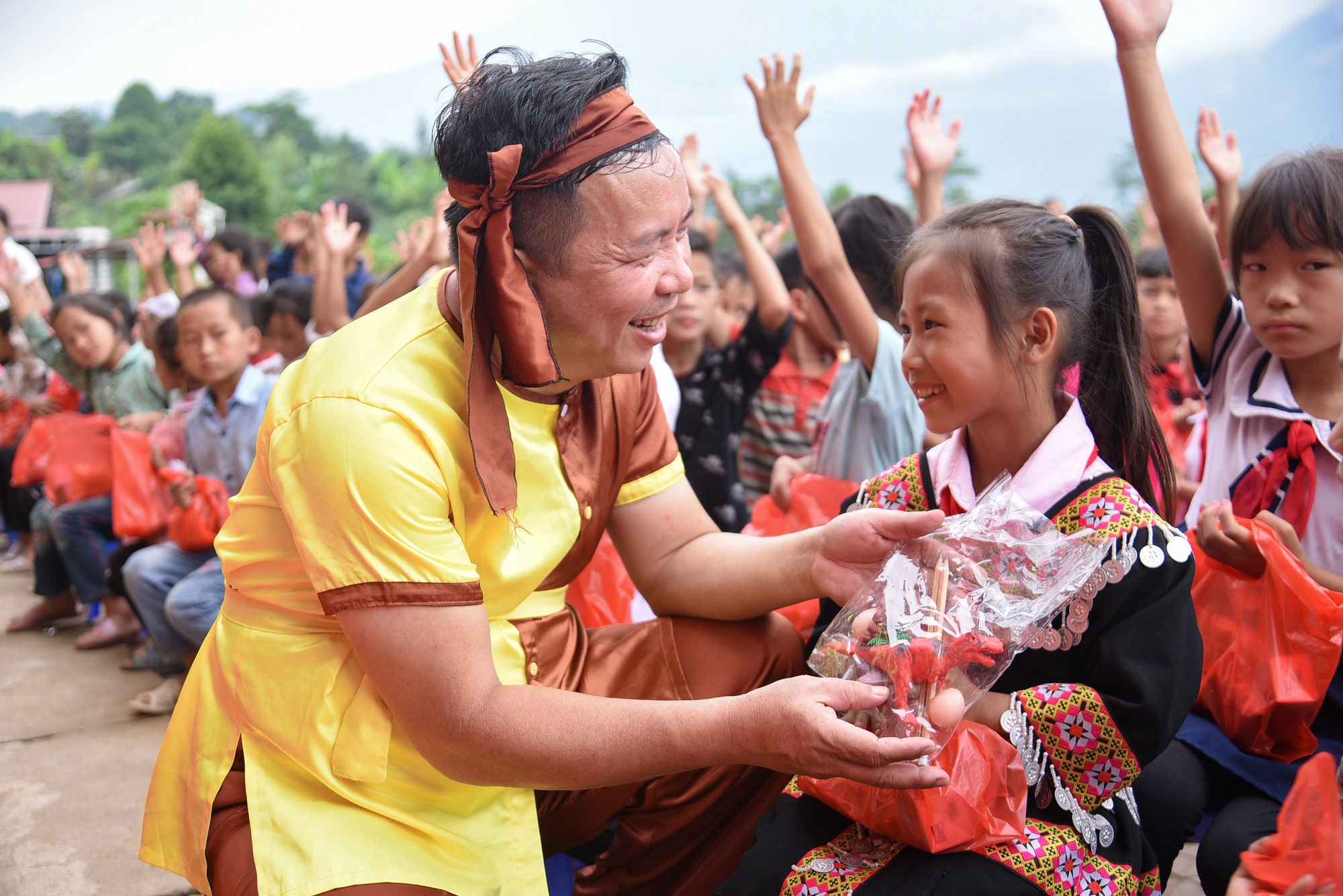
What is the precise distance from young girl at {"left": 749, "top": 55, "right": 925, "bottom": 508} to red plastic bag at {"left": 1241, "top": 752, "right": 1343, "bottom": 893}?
164 centimetres

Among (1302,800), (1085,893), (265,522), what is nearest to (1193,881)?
(1085,893)

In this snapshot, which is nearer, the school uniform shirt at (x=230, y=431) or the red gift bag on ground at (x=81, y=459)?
the school uniform shirt at (x=230, y=431)

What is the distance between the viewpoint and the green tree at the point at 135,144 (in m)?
64.0

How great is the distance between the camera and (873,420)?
284 centimetres

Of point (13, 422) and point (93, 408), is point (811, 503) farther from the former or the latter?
point (13, 422)

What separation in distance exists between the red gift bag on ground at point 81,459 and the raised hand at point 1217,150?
4.40 metres

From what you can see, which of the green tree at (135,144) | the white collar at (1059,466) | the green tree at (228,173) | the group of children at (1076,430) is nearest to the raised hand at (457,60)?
the group of children at (1076,430)

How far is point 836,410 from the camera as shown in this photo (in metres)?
2.97

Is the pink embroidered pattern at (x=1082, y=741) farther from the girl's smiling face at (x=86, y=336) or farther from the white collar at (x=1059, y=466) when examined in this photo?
the girl's smiling face at (x=86, y=336)

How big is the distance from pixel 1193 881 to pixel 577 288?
2.05 meters

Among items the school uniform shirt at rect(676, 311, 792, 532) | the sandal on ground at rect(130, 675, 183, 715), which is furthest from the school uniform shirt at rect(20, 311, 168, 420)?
the school uniform shirt at rect(676, 311, 792, 532)

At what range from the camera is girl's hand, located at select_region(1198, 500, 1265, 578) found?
179 cm

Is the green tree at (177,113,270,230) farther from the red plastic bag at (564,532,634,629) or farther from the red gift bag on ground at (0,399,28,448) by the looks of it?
the red plastic bag at (564,532,634,629)

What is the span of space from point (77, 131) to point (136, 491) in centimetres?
7750
